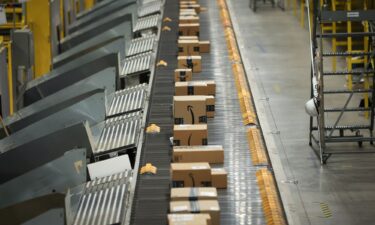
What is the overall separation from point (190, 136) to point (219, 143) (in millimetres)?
466

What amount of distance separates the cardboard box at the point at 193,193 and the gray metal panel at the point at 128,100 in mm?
3111

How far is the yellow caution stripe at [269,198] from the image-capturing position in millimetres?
5711

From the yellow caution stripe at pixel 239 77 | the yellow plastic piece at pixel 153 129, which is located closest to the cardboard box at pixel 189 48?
the yellow caution stripe at pixel 239 77

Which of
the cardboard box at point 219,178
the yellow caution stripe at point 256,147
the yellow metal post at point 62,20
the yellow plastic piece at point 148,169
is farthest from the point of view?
the yellow metal post at point 62,20

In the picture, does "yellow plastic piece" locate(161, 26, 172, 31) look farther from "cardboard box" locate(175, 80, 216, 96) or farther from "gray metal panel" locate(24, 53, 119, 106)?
"cardboard box" locate(175, 80, 216, 96)

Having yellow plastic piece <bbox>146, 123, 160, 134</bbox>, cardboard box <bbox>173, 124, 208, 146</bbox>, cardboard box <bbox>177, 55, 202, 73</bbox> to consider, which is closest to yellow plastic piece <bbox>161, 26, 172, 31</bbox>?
cardboard box <bbox>177, 55, 202, 73</bbox>

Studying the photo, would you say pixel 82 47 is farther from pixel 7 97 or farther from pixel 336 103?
pixel 336 103

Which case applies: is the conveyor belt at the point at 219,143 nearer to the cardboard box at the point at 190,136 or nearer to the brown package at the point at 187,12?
the cardboard box at the point at 190,136

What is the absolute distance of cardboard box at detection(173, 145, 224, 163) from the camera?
6.69 m

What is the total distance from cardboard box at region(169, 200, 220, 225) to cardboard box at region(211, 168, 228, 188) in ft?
2.28

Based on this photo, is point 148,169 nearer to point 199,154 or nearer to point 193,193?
point 199,154

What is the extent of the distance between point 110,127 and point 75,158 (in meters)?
1.66

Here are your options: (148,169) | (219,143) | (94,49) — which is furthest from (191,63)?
(148,169)

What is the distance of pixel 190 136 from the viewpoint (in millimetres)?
7094
